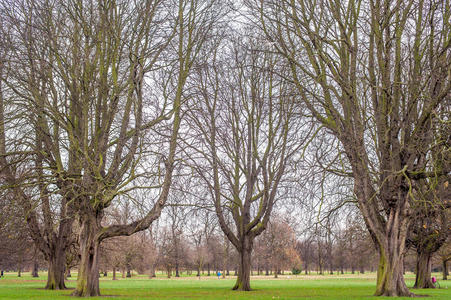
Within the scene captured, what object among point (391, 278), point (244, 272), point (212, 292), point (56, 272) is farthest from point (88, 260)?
point (56, 272)

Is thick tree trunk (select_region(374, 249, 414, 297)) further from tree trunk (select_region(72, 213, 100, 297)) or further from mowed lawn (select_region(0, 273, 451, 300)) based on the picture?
tree trunk (select_region(72, 213, 100, 297))

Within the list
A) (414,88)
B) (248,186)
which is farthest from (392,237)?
(248,186)

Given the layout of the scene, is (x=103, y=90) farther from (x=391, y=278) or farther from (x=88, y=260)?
(x=391, y=278)

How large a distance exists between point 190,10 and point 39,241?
15.5 m

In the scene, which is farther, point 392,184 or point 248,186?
point 248,186

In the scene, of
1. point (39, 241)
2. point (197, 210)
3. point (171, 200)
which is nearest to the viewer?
point (171, 200)

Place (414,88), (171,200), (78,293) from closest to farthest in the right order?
(414,88)
(78,293)
(171,200)

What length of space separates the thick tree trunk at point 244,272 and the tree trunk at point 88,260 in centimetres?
973

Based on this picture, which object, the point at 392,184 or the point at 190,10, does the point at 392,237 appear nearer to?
the point at 392,184

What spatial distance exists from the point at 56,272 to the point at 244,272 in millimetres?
11094

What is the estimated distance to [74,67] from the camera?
Answer: 1788 cm

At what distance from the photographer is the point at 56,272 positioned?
91.0 feet

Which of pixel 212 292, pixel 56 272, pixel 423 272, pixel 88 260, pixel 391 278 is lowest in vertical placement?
pixel 212 292

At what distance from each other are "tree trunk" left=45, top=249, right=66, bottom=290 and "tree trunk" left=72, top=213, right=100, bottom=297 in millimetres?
10538
